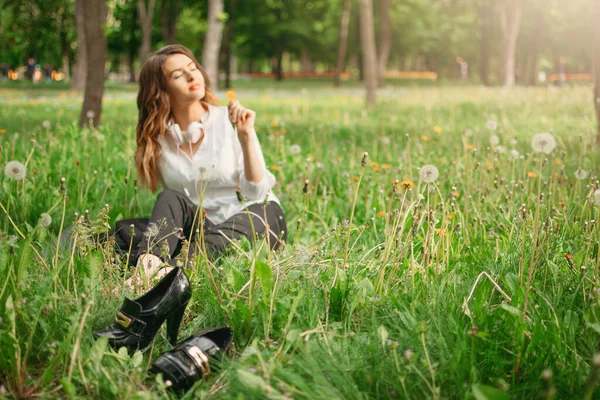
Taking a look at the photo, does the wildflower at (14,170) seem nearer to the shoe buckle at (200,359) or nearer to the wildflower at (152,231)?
the wildflower at (152,231)

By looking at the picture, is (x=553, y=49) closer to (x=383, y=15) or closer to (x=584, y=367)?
(x=383, y=15)

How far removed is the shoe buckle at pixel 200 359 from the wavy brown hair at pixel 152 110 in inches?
70.3

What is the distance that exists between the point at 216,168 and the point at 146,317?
156 cm

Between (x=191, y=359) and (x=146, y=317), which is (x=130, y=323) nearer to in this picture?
(x=146, y=317)

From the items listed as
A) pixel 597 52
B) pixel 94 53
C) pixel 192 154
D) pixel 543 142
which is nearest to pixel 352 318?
pixel 543 142

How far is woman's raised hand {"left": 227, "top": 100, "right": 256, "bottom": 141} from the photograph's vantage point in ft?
10.00

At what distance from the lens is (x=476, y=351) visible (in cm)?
181

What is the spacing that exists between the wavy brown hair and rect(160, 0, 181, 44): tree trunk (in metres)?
24.0

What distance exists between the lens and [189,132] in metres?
3.49

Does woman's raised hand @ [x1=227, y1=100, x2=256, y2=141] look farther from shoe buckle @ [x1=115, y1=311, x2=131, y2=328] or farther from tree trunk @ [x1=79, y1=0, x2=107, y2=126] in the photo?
tree trunk @ [x1=79, y1=0, x2=107, y2=126]

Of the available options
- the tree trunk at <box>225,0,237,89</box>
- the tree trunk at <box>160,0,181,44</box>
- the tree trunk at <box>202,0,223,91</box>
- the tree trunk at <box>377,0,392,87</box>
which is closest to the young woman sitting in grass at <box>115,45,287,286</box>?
the tree trunk at <box>202,0,223,91</box>

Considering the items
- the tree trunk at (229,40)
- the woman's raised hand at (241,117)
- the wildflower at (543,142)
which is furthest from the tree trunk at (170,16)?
the wildflower at (543,142)

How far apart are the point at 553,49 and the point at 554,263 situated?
45383 mm

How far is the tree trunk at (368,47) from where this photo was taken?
10.7 meters
